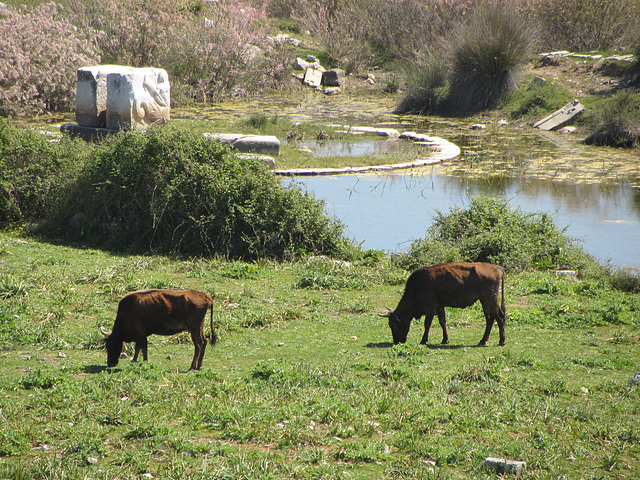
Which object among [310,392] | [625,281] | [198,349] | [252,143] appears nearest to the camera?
[310,392]

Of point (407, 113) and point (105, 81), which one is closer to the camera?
point (105, 81)

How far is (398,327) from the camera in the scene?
8.48m

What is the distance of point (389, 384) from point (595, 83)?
1088 inches

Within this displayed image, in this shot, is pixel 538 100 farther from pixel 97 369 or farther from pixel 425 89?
pixel 97 369

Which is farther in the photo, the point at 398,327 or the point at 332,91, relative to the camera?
the point at 332,91

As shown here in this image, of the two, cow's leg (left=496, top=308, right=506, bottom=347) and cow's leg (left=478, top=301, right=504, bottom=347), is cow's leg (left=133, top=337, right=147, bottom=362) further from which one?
cow's leg (left=496, top=308, right=506, bottom=347)

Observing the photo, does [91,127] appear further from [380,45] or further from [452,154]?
[380,45]

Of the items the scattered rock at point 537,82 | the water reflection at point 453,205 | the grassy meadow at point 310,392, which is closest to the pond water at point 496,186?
the water reflection at point 453,205

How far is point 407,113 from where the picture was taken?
32031 mm

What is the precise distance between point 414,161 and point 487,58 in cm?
1106

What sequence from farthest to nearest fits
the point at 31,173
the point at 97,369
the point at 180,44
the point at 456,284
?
the point at 180,44
the point at 31,173
the point at 456,284
the point at 97,369

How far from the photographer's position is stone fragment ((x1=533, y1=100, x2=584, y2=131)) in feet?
91.8

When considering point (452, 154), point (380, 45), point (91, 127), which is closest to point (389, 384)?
point (91, 127)

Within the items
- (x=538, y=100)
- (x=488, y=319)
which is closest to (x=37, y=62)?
(x=538, y=100)
